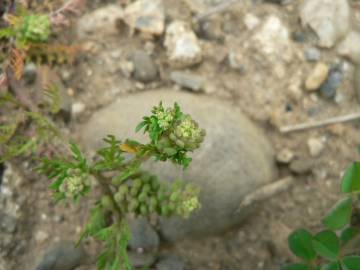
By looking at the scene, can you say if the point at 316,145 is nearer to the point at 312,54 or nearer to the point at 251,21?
the point at 312,54

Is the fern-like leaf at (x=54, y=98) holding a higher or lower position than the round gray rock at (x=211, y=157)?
higher

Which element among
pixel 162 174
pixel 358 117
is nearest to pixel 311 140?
pixel 358 117

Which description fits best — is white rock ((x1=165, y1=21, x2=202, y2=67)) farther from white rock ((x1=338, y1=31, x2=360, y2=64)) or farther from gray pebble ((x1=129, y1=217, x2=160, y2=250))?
gray pebble ((x1=129, y1=217, x2=160, y2=250))

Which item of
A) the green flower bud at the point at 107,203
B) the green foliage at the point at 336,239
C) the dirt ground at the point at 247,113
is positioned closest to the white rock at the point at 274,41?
the dirt ground at the point at 247,113

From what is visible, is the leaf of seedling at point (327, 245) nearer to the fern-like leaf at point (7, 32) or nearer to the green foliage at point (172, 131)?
the green foliage at point (172, 131)

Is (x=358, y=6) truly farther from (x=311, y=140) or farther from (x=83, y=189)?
(x=83, y=189)

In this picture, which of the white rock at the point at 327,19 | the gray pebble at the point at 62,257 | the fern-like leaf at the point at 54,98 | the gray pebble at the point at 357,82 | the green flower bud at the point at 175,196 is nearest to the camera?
the green flower bud at the point at 175,196

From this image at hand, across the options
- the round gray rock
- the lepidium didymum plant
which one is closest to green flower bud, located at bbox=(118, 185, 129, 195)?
the lepidium didymum plant
